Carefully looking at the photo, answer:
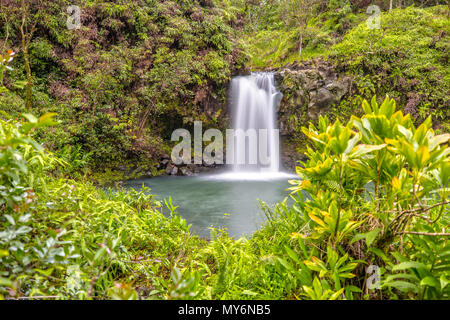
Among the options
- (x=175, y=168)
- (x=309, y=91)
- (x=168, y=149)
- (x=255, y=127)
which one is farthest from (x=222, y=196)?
(x=309, y=91)

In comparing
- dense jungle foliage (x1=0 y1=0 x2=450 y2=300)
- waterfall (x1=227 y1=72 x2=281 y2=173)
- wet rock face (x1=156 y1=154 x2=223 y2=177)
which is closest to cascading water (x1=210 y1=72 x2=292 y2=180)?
waterfall (x1=227 y1=72 x2=281 y2=173)

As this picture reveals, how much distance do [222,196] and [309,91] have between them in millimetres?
6654

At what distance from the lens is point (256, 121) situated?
1176cm

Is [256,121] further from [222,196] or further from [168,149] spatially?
[222,196]

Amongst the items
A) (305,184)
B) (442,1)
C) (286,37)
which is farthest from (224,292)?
(442,1)

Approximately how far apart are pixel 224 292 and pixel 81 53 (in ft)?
34.7

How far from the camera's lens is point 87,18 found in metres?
9.55

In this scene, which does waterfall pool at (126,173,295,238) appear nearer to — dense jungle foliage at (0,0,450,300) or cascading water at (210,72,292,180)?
cascading water at (210,72,292,180)

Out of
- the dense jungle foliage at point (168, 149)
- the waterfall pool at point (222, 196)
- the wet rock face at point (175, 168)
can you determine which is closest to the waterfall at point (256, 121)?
the dense jungle foliage at point (168, 149)

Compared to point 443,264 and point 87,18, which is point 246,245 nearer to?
point 443,264

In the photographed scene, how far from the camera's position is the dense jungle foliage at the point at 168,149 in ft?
3.49

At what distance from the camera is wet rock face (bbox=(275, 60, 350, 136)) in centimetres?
1054

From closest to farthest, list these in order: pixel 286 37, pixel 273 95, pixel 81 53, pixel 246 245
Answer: pixel 246 245, pixel 81 53, pixel 273 95, pixel 286 37

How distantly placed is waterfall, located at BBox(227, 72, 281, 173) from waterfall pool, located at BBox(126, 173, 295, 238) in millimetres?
887
